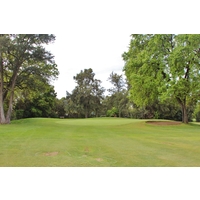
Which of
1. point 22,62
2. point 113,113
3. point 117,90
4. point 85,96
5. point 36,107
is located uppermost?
point 22,62

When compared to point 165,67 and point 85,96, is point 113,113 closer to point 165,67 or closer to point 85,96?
point 85,96

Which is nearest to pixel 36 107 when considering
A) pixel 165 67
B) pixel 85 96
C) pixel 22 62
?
pixel 85 96

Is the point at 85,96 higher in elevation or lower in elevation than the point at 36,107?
higher

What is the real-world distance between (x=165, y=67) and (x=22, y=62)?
31.4 ft

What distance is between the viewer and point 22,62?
12773 mm

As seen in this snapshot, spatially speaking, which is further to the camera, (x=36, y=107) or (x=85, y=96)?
(x=85, y=96)

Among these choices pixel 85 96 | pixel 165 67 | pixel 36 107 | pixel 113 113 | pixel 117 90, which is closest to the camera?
pixel 165 67

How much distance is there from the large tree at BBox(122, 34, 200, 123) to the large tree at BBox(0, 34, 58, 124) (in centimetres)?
575

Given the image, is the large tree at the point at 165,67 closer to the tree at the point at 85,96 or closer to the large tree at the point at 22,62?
the large tree at the point at 22,62
